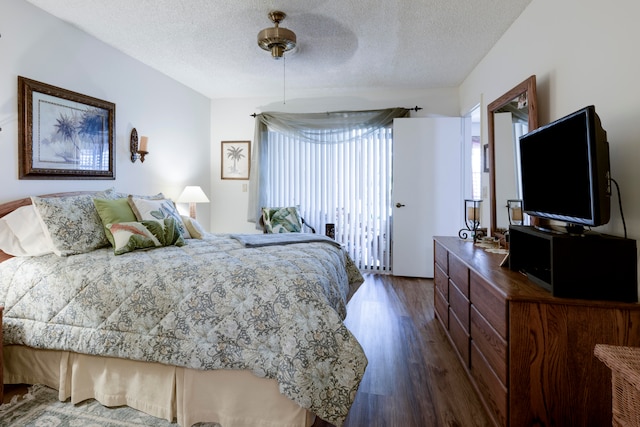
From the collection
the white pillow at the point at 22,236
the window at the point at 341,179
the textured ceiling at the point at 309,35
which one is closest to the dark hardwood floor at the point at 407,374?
the white pillow at the point at 22,236

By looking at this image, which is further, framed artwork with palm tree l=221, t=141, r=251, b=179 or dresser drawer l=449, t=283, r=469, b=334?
framed artwork with palm tree l=221, t=141, r=251, b=179

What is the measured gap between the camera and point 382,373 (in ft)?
7.00

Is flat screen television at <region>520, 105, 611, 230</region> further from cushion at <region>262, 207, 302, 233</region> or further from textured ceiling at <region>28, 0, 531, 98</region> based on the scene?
cushion at <region>262, 207, 302, 233</region>

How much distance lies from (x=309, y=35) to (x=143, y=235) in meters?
2.14

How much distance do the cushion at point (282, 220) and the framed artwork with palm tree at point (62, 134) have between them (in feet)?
5.91

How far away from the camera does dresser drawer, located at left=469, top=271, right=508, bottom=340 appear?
1461 millimetres

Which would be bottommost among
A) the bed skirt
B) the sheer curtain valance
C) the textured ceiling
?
the bed skirt

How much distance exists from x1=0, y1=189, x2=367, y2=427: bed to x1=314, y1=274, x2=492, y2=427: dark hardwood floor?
0.44 meters

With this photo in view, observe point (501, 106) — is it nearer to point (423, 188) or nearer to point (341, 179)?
point (423, 188)

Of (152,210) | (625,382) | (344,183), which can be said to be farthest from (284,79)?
(625,382)

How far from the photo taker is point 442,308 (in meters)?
2.77

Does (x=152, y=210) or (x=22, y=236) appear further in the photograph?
(x=152, y=210)

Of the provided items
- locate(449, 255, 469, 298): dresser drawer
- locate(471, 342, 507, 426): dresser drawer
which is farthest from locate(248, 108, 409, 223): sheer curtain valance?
locate(471, 342, 507, 426): dresser drawer

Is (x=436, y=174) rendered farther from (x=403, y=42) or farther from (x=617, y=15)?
(x=617, y=15)
